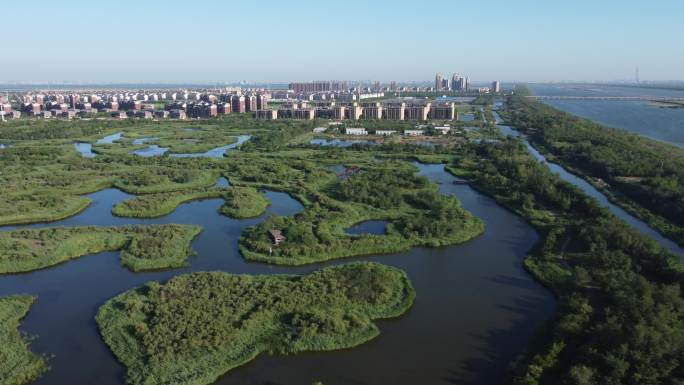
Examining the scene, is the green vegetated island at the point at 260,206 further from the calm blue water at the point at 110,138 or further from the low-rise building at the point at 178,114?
the low-rise building at the point at 178,114

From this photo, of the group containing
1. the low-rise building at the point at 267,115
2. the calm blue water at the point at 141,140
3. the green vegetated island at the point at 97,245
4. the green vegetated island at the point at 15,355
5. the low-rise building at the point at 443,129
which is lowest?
the green vegetated island at the point at 15,355

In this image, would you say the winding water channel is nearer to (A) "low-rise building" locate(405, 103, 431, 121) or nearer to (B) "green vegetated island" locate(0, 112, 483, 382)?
(B) "green vegetated island" locate(0, 112, 483, 382)

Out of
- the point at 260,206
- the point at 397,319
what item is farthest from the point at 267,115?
the point at 397,319

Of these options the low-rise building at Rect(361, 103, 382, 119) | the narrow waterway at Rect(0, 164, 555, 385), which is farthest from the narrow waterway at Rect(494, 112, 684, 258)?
the low-rise building at Rect(361, 103, 382, 119)

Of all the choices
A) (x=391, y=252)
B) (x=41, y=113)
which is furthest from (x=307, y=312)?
(x=41, y=113)

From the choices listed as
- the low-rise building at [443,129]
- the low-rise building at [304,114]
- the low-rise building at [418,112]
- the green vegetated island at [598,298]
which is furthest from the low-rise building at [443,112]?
the green vegetated island at [598,298]

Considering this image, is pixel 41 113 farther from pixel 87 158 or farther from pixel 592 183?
pixel 592 183

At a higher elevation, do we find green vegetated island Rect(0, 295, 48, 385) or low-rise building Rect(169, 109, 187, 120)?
low-rise building Rect(169, 109, 187, 120)
